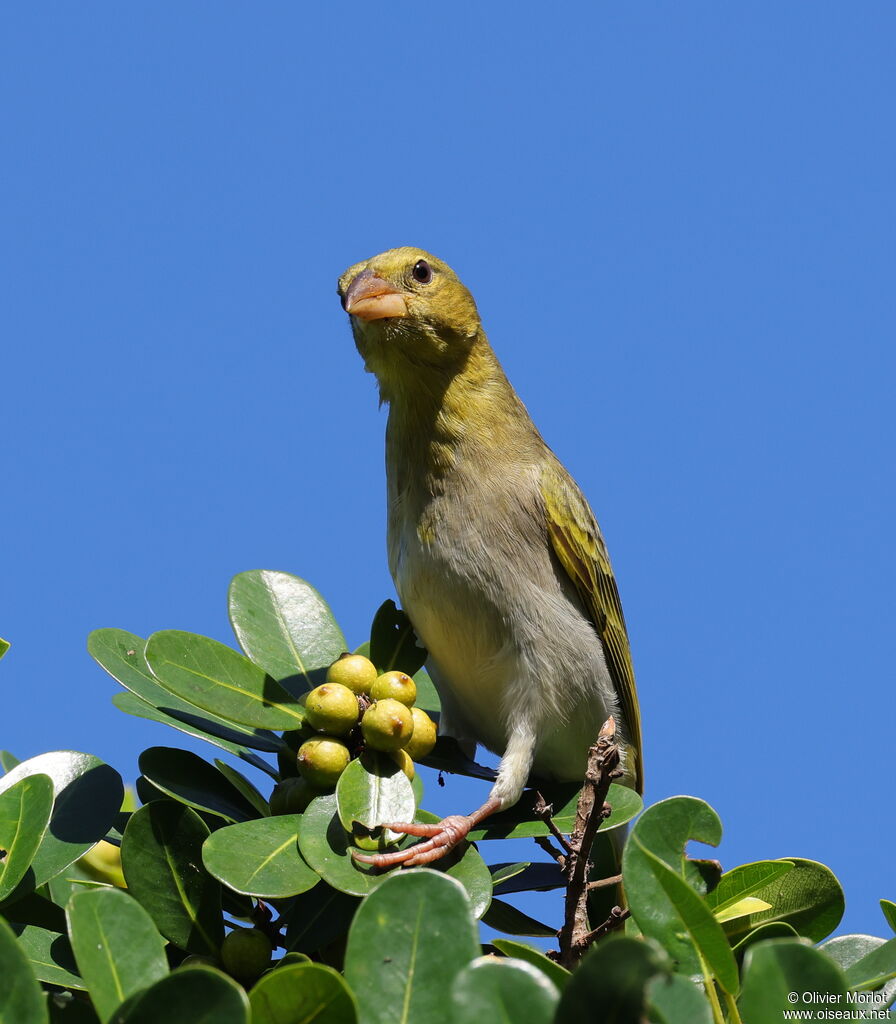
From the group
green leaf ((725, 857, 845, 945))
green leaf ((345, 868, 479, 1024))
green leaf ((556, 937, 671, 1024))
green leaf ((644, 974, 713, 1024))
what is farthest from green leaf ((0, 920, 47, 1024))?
green leaf ((725, 857, 845, 945))

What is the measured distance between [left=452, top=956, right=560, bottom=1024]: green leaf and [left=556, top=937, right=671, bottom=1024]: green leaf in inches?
1.3

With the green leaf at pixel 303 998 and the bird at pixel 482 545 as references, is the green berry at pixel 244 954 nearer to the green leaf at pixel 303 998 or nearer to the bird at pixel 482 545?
the green leaf at pixel 303 998

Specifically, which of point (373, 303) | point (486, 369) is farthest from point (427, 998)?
point (486, 369)

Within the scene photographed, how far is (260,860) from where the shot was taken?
2424 millimetres

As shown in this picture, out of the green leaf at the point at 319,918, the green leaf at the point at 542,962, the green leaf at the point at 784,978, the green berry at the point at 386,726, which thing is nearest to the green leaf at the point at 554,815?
the green berry at the point at 386,726

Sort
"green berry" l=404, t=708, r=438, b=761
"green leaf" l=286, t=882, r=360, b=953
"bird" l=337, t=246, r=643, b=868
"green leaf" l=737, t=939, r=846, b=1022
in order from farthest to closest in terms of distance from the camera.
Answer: "bird" l=337, t=246, r=643, b=868 → "green berry" l=404, t=708, r=438, b=761 → "green leaf" l=286, t=882, r=360, b=953 → "green leaf" l=737, t=939, r=846, b=1022

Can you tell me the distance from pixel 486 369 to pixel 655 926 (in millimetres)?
2742

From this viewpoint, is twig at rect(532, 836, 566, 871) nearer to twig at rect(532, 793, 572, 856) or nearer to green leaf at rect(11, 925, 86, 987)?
twig at rect(532, 793, 572, 856)

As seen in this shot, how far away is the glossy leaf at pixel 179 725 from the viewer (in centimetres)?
282

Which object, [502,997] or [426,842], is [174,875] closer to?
[426,842]

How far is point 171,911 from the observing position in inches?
93.8

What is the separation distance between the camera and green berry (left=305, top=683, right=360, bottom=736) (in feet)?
9.20

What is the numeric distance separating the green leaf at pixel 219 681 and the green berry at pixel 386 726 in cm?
23

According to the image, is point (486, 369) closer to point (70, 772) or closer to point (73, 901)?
point (70, 772)
